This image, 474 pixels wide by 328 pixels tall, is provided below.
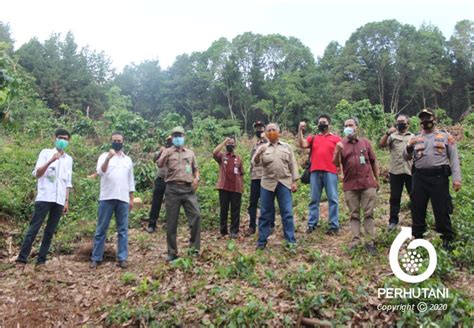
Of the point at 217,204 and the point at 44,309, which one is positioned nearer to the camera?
the point at 44,309

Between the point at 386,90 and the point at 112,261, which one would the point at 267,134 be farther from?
the point at 386,90

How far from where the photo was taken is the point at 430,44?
105 ft

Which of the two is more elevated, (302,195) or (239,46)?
(239,46)

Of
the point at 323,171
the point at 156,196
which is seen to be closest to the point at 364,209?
the point at 323,171

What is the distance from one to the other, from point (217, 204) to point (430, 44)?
30.6 m

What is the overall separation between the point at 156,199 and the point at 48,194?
2.30 metres

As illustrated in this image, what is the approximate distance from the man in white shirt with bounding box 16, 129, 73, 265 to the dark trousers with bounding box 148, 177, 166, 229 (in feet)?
6.13

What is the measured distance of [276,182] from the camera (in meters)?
5.36

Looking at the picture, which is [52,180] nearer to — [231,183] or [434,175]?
[231,183]

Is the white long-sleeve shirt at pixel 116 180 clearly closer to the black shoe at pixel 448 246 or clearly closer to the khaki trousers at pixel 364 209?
the khaki trousers at pixel 364 209

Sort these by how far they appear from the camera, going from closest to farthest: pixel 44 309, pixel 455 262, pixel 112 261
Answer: pixel 44 309, pixel 455 262, pixel 112 261

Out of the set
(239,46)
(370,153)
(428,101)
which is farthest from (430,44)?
(370,153)

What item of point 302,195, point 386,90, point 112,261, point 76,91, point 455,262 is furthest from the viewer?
point 386,90

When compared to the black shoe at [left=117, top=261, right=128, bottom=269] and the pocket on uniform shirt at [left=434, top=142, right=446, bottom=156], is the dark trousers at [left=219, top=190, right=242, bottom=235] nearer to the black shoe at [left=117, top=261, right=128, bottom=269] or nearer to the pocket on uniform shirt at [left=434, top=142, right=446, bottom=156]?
the black shoe at [left=117, top=261, right=128, bottom=269]
